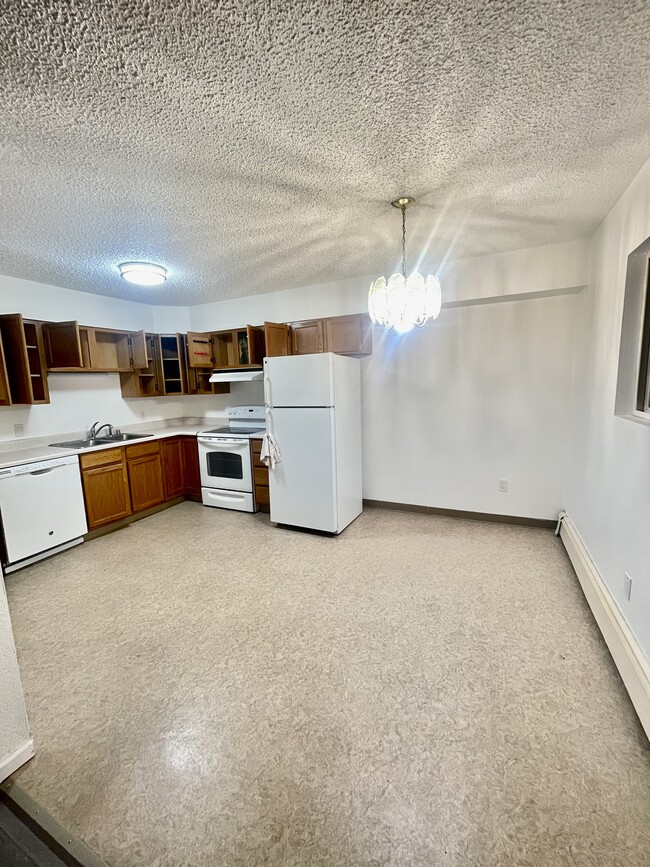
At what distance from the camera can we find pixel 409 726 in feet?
5.19

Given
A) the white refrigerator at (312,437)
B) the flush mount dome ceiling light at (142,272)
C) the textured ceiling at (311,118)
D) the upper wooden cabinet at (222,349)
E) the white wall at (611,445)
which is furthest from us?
the upper wooden cabinet at (222,349)

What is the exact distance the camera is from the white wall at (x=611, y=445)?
1771mm

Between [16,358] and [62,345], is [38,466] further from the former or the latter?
[62,345]

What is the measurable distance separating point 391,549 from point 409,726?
166cm

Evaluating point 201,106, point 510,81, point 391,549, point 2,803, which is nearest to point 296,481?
point 391,549

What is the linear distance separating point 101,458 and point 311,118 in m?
3.40

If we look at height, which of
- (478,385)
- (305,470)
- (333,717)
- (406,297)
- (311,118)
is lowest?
(333,717)

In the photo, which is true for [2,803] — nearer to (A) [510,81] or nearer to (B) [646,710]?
(B) [646,710]

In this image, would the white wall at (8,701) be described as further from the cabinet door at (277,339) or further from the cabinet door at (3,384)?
the cabinet door at (277,339)

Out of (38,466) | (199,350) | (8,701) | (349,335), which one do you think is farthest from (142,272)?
(8,701)

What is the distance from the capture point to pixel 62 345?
3.67 metres

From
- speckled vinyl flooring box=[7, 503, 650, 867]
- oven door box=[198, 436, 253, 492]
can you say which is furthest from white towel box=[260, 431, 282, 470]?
speckled vinyl flooring box=[7, 503, 650, 867]

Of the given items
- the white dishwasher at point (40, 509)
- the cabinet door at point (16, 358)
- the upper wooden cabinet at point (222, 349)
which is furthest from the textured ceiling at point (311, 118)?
the white dishwasher at point (40, 509)

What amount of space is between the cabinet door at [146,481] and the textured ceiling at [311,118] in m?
2.21
